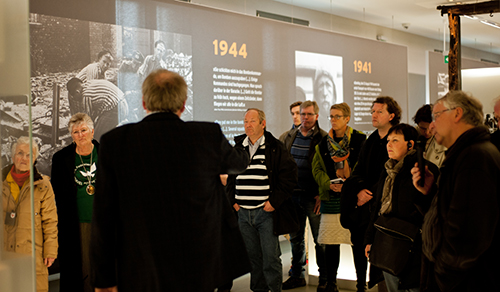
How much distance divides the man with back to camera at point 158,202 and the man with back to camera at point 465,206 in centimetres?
103

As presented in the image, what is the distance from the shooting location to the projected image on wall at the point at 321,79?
267 inches

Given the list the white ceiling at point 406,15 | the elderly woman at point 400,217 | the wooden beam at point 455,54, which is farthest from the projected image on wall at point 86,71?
the wooden beam at point 455,54

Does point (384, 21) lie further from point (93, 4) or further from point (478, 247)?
point (478, 247)

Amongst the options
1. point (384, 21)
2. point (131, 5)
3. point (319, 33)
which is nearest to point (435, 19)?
→ point (384, 21)

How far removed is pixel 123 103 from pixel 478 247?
3668 millimetres

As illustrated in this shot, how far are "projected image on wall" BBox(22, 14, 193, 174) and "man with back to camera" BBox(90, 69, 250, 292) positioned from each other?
106 inches

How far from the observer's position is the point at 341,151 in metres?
3.86

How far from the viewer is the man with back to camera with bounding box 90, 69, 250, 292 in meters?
1.70

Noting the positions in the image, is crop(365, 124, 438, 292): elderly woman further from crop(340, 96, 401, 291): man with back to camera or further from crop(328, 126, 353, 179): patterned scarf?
crop(328, 126, 353, 179): patterned scarf

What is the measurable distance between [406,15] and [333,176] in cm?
670

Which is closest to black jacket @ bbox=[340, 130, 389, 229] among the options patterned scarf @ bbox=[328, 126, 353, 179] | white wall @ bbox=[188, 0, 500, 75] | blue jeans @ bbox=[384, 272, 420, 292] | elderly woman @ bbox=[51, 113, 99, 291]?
patterned scarf @ bbox=[328, 126, 353, 179]

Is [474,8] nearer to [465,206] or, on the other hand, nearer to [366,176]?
[366,176]

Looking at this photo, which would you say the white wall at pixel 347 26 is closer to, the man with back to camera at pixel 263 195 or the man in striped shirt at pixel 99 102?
the man in striped shirt at pixel 99 102

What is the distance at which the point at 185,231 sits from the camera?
1.76 meters
